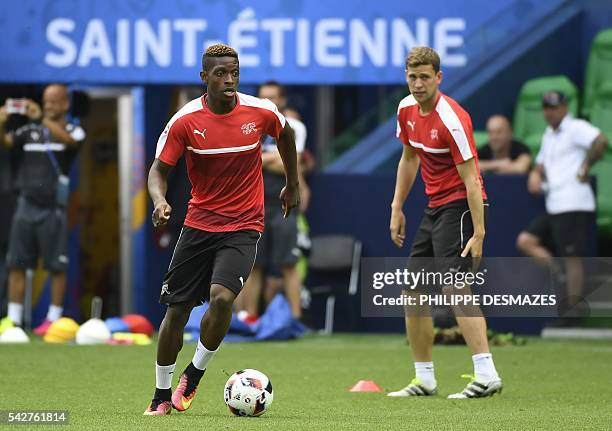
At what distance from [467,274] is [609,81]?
8.44 meters

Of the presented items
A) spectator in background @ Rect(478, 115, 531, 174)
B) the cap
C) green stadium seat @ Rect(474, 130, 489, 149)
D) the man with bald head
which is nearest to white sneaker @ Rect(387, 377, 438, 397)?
the cap

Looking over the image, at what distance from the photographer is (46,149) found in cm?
1568

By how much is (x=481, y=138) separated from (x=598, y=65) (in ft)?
5.69

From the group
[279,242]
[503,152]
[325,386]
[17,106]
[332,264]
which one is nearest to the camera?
[325,386]

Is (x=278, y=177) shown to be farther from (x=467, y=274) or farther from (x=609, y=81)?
(x=467, y=274)

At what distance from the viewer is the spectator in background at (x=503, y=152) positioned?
15773 millimetres

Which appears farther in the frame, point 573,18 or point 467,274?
point 573,18

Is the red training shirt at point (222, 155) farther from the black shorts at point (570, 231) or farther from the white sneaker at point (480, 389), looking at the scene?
the black shorts at point (570, 231)

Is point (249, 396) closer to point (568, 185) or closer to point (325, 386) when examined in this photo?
point (325, 386)

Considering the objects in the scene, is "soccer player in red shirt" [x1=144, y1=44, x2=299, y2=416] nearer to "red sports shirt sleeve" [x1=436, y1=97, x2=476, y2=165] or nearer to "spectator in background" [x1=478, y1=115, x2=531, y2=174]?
"red sports shirt sleeve" [x1=436, y1=97, x2=476, y2=165]

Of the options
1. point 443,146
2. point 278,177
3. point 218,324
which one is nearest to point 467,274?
point 443,146

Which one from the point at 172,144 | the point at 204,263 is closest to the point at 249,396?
the point at 204,263

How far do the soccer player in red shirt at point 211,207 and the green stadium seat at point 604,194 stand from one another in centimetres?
881

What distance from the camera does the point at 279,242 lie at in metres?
15.5
